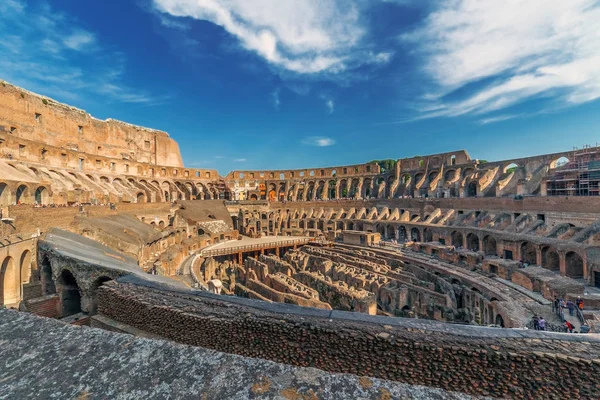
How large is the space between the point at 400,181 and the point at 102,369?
4444 centimetres

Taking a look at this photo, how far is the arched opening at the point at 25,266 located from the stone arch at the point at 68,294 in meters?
4.39

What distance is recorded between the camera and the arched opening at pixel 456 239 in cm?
2641

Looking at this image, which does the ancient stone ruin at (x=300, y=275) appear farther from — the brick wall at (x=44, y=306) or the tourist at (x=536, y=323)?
the tourist at (x=536, y=323)

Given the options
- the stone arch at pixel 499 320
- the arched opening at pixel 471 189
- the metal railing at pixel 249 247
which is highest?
the arched opening at pixel 471 189

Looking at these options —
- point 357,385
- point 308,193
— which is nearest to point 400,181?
point 308,193

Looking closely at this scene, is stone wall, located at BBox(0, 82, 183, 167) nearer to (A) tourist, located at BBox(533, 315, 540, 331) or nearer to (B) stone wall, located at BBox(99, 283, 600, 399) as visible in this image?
(B) stone wall, located at BBox(99, 283, 600, 399)

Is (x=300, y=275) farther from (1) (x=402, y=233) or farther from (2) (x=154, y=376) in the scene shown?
(2) (x=154, y=376)

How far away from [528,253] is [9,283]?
3021 centimetres

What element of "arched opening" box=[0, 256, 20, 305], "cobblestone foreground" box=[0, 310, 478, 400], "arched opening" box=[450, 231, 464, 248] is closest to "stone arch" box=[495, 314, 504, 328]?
"arched opening" box=[450, 231, 464, 248]

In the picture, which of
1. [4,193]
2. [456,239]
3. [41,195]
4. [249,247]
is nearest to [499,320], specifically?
[456,239]

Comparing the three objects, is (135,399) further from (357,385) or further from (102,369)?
(357,385)

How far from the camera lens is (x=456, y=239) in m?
26.7

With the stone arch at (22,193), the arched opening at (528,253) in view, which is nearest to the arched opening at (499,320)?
the arched opening at (528,253)

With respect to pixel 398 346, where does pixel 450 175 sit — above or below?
above
